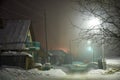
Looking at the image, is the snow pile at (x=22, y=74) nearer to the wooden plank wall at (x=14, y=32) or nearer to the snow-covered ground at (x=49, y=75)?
the snow-covered ground at (x=49, y=75)

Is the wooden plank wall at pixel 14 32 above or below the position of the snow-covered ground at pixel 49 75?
above

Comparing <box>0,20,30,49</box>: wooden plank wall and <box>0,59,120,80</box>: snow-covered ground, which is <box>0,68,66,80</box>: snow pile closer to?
Result: <box>0,59,120,80</box>: snow-covered ground

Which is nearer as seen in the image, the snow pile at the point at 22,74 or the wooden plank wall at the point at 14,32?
the snow pile at the point at 22,74

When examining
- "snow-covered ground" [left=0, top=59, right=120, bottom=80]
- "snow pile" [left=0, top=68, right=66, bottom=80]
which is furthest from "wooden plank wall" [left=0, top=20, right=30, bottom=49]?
"snow pile" [left=0, top=68, right=66, bottom=80]

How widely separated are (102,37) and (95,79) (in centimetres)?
1014

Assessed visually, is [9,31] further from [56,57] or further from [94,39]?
[94,39]

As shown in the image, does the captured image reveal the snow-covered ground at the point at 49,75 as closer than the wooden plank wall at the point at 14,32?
Yes

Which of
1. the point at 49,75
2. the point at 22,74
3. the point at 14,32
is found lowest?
the point at 49,75

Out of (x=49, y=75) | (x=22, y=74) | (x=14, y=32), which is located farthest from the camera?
(x=14, y=32)

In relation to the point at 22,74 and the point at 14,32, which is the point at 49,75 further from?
the point at 14,32

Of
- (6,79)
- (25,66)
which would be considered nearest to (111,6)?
(6,79)

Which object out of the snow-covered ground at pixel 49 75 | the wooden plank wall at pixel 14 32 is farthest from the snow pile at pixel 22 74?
the wooden plank wall at pixel 14 32

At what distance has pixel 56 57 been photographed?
42188mm

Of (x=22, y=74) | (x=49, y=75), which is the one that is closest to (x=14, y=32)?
(x=22, y=74)
